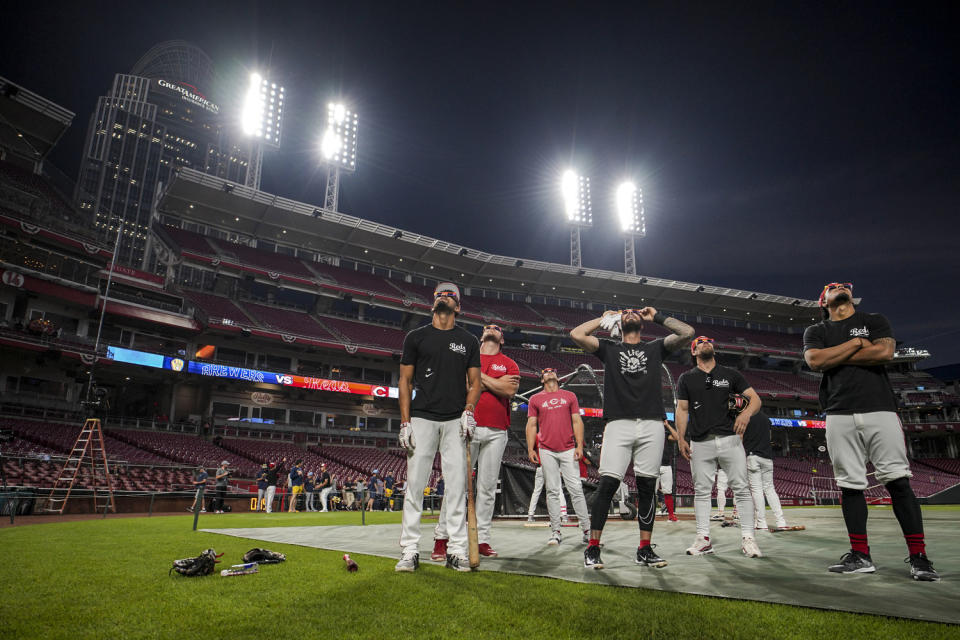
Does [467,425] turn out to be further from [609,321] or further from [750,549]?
[750,549]

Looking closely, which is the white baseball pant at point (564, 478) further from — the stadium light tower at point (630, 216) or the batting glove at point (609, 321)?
the stadium light tower at point (630, 216)

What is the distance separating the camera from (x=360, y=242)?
42.5 metres

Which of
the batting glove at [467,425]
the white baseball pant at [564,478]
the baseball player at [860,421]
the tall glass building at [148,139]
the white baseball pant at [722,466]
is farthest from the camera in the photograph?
the tall glass building at [148,139]

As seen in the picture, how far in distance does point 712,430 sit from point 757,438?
Answer: 3.39 meters

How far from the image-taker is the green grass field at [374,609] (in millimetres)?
2318

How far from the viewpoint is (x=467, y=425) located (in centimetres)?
441

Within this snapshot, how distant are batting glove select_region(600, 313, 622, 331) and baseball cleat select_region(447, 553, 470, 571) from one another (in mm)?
2443

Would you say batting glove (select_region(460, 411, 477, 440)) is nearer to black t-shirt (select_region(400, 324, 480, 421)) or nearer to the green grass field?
black t-shirt (select_region(400, 324, 480, 421))

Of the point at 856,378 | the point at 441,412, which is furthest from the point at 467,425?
A: the point at 856,378

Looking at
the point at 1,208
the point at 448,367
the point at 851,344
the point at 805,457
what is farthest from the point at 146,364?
the point at 805,457

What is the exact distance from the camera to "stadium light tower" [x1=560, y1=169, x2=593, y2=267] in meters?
45.3

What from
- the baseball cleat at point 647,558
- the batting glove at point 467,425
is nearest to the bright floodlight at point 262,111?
the batting glove at point 467,425

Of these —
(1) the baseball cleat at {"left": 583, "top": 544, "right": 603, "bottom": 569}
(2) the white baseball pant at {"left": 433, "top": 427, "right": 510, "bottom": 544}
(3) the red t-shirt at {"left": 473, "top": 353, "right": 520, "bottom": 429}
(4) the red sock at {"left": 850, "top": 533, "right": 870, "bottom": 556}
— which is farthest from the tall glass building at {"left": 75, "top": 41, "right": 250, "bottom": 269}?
(4) the red sock at {"left": 850, "top": 533, "right": 870, "bottom": 556}

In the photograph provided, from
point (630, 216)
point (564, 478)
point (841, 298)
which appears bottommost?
point (564, 478)
